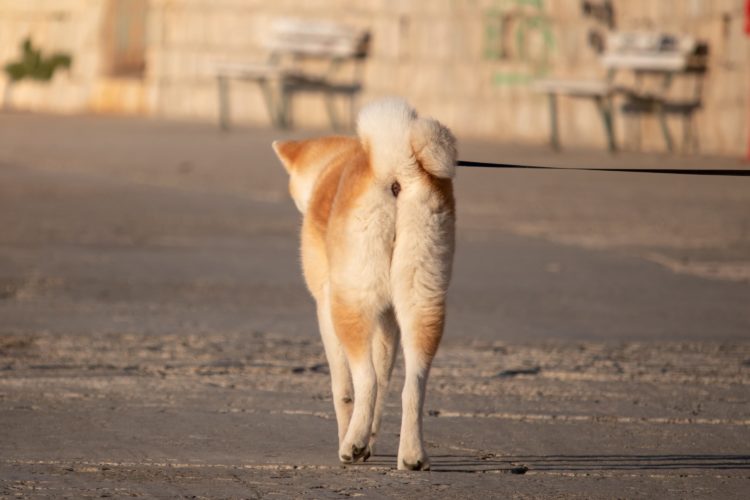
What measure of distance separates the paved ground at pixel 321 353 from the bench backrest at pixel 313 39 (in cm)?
886

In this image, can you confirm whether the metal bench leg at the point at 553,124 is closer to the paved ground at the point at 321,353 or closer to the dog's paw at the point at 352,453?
the paved ground at the point at 321,353

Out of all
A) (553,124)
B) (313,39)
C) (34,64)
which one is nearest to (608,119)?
(553,124)

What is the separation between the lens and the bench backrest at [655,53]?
71.5 feet

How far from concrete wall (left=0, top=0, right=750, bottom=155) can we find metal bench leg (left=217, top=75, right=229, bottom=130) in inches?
9.5

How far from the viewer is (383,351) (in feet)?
19.6

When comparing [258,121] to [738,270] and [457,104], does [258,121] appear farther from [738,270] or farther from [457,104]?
[738,270]

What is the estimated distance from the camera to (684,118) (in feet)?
74.2

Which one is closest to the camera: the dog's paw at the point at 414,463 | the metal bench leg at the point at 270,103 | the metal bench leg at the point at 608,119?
the dog's paw at the point at 414,463

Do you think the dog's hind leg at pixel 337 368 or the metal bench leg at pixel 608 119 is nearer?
the dog's hind leg at pixel 337 368

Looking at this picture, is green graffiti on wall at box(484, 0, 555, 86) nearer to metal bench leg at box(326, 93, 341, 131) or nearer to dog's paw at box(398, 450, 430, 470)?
metal bench leg at box(326, 93, 341, 131)

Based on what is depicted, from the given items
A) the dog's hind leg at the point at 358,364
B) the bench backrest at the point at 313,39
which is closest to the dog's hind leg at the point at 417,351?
the dog's hind leg at the point at 358,364

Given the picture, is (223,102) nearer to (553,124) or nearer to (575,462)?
(553,124)

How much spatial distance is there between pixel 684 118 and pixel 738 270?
36.6 feet

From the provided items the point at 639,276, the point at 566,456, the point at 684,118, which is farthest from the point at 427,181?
the point at 684,118
